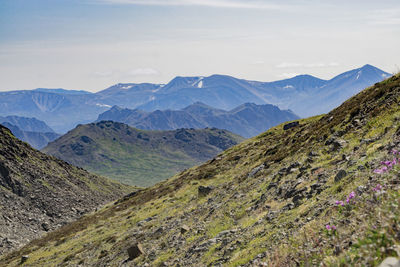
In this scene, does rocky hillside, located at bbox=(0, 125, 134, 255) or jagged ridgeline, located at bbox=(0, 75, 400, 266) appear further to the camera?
rocky hillside, located at bbox=(0, 125, 134, 255)

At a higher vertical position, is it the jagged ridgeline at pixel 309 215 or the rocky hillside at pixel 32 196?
the jagged ridgeline at pixel 309 215

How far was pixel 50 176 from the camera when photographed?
127 m

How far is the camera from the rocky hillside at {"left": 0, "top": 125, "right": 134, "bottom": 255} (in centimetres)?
8331

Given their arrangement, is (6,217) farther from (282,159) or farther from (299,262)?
(299,262)

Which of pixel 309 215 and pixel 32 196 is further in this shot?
pixel 32 196

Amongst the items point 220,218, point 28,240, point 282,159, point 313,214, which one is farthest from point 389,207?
point 28,240

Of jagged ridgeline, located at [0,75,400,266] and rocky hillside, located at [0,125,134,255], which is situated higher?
jagged ridgeline, located at [0,75,400,266]

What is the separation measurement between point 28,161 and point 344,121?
12657 cm

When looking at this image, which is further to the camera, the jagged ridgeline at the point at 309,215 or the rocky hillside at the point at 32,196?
the rocky hillside at the point at 32,196

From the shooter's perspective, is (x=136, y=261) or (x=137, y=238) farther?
(x=137, y=238)

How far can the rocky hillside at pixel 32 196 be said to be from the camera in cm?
8331

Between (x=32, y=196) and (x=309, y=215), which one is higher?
(x=309, y=215)

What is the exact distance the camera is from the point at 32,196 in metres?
104

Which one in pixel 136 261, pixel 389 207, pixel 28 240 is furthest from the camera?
pixel 28 240
